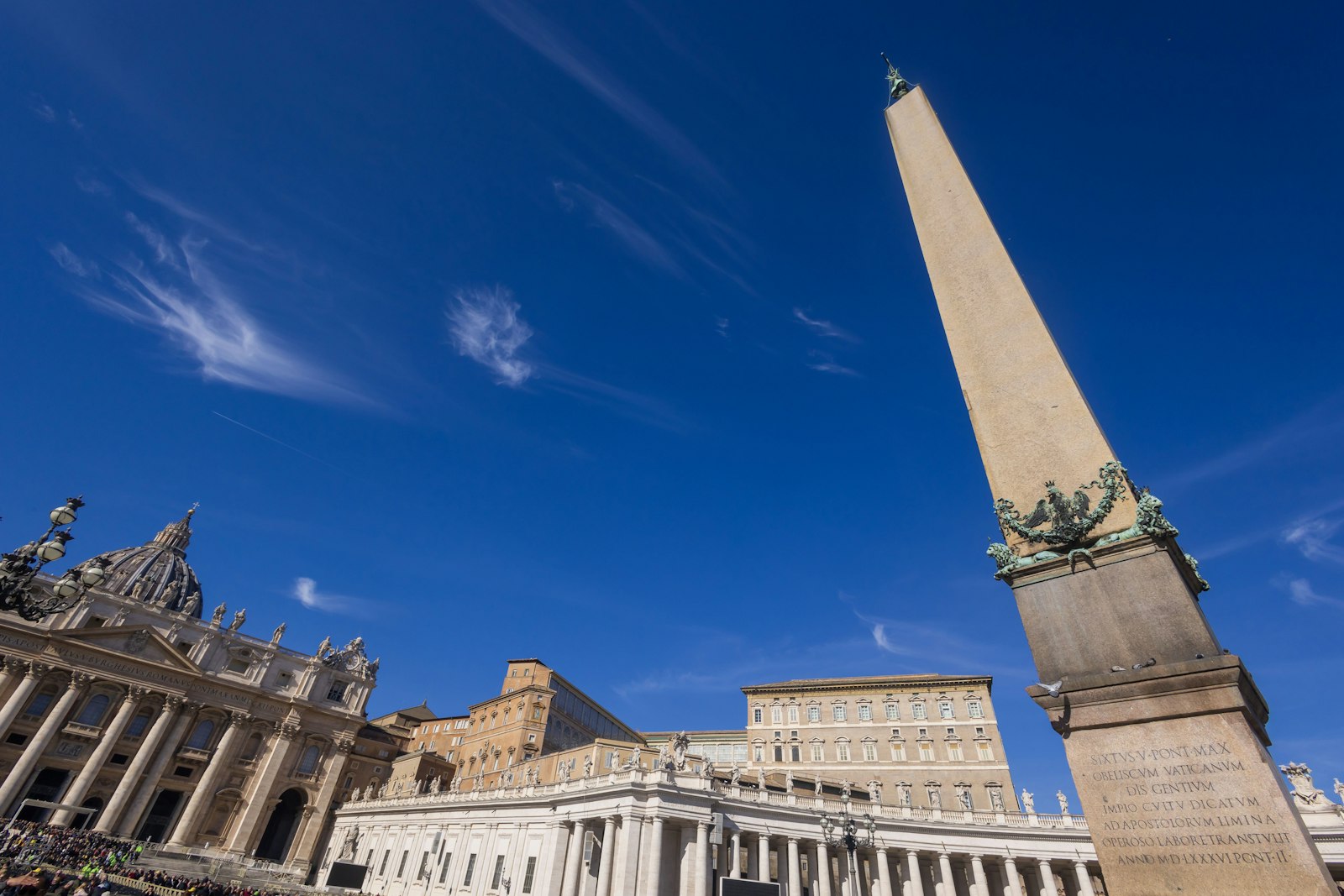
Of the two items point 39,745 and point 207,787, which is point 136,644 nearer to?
point 39,745

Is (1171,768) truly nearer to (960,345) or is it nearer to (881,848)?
(960,345)

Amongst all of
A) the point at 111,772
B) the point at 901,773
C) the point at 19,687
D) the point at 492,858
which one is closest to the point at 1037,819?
the point at 901,773

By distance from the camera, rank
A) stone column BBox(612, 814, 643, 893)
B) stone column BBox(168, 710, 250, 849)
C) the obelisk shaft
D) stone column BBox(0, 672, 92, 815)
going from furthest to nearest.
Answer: stone column BBox(168, 710, 250, 849), stone column BBox(0, 672, 92, 815), stone column BBox(612, 814, 643, 893), the obelisk shaft

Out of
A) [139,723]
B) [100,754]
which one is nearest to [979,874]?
[100,754]

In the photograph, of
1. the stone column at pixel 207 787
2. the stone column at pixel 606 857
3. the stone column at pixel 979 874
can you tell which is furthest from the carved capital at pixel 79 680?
the stone column at pixel 979 874

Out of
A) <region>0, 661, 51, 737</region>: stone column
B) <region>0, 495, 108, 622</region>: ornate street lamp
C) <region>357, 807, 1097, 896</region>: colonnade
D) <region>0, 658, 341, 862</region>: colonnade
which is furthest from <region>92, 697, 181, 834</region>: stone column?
<region>0, 495, 108, 622</region>: ornate street lamp

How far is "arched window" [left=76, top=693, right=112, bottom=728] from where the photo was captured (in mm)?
51162

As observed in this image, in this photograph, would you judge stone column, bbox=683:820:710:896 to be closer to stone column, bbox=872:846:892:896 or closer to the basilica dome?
stone column, bbox=872:846:892:896

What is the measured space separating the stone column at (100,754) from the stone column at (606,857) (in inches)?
1808

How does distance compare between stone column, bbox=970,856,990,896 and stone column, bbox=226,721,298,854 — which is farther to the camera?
stone column, bbox=226,721,298,854

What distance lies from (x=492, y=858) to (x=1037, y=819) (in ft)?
97.5

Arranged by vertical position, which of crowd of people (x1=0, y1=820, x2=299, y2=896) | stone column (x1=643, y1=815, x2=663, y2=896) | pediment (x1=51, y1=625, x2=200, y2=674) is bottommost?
crowd of people (x1=0, y1=820, x2=299, y2=896)

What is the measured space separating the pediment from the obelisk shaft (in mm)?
69555

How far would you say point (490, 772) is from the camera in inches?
2140
